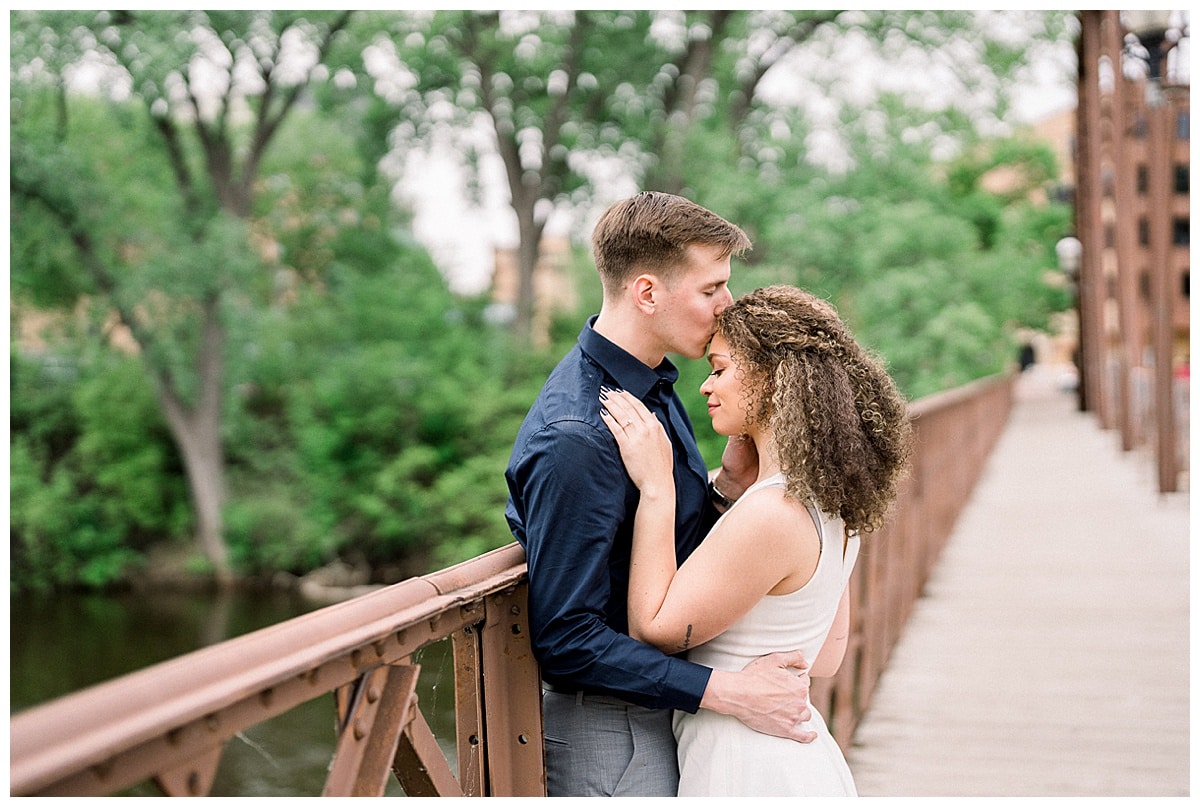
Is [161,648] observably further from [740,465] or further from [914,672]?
[740,465]

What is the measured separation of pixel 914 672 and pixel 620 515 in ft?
15.4

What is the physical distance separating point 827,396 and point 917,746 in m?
3.49

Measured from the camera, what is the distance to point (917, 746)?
5211 millimetres

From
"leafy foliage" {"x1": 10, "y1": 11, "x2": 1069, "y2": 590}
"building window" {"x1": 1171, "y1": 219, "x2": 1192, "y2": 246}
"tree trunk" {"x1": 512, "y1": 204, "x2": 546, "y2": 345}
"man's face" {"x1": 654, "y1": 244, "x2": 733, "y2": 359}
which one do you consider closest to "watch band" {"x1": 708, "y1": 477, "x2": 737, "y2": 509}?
"man's face" {"x1": 654, "y1": 244, "x2": 733, "y2": 359}

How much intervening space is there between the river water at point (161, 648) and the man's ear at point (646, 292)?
1100 cm

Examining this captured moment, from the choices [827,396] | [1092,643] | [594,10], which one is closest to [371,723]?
[827,396]

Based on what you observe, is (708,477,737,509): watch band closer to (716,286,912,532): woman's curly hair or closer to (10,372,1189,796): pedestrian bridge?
(716,286,912,532): woman's curly hair

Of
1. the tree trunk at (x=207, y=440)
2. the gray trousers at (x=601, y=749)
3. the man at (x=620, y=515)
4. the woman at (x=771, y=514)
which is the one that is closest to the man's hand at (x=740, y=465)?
the man at (x=620, y=515)

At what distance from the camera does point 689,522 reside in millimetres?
2385

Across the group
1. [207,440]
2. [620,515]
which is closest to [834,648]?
[620,515]

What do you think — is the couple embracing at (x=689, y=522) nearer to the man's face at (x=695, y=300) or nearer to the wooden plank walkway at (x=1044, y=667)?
the man's face at (x=695, y=300)

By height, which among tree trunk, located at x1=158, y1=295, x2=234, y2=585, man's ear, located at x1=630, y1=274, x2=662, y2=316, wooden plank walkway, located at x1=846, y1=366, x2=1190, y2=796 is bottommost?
tree trunk, located at x1=158, y1=295, x2=234, y2=585

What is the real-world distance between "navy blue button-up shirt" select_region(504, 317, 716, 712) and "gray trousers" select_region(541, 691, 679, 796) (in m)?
0.08

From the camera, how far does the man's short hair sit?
231 cm
